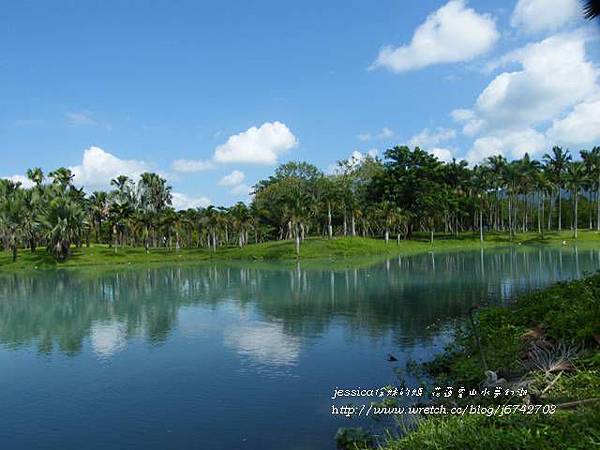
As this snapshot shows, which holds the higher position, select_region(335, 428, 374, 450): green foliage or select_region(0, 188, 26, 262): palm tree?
select_region(0, 188, 26, 262): palm tree

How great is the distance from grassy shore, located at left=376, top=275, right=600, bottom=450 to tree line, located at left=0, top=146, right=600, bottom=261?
64.7 meters

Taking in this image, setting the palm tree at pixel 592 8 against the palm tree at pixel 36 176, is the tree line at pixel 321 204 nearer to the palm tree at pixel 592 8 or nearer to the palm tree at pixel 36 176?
the palm tree at pixel 36 176

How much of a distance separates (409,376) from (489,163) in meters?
107

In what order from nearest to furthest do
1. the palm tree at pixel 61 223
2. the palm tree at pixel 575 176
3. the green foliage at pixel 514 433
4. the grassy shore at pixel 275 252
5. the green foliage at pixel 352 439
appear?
the green foliage at pixel 514 433 → the green foliage at pixel 352 439 → the grassy shore at pixel 275 252 → the palm tree at pixel 61 223 → the palm tree at pixel 575 176

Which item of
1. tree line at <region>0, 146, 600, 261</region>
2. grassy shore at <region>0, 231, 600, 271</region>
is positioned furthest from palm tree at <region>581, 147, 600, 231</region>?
grassy shore at <region>0, 231, 600, 271</region>

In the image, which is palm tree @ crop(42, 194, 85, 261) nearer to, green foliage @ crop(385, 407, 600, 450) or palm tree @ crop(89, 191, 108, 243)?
palm tree @ crop(89, 191, 108, 243)

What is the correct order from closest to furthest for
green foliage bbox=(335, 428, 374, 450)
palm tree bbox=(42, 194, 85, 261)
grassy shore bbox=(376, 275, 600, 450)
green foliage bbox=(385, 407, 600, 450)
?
1. green foliage bbox=(385, 407, 600, 450)
2. grassy shore bbox=(376, 275, 600, 450)
3. green foliage bbox=(335, 428, 374, 450)
4. palm tree bbox=(42, 194, 85, 261)

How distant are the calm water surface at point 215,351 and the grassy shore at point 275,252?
1278 inches

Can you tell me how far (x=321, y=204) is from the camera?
10450cm

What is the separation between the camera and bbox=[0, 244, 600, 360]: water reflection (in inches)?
1104

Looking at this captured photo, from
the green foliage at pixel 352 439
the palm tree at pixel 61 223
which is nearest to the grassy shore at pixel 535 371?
the green foliage at pixel 352 439

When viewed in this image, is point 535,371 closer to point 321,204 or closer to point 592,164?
point 321,204

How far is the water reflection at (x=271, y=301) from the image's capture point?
92.0 ft

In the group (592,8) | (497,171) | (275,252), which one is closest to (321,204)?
(275,252)
